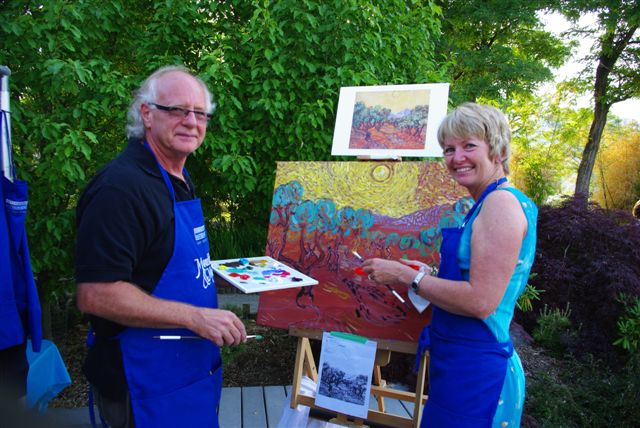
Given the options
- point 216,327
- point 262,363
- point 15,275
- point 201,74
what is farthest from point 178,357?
point 201,74

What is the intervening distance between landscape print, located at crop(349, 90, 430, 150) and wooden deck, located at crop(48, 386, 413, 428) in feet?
5.21

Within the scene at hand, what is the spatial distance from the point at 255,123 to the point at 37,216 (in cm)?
172

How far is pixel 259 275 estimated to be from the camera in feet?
6.18

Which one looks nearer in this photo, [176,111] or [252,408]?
[176,111]

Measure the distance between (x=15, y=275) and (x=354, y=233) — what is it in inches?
55.8

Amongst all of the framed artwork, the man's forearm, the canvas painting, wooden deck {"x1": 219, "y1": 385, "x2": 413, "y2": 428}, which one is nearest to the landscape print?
the framed artwork

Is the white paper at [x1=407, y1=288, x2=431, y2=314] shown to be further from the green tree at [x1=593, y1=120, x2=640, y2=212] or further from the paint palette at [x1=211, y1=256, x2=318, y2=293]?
the green tree at [x1=593, y1=120, x2=640, y2=212]

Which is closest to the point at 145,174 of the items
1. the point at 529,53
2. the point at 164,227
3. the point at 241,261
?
the point at 164,227

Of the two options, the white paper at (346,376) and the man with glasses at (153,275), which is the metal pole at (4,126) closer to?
the man with glasses at (153,275)

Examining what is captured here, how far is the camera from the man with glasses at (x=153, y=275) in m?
1.19

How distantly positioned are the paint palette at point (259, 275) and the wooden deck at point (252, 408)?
1017 millimetres

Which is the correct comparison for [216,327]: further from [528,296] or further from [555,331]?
[555,331]

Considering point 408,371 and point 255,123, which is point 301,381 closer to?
point 408,371

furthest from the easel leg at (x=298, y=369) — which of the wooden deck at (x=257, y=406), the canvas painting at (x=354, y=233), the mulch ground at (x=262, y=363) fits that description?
the mulch ground at (x=262, y=363)
